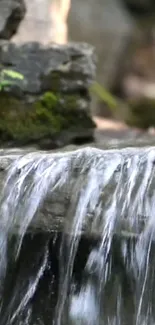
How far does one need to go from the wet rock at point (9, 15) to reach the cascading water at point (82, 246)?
66.8 inches

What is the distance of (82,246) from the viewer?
218 centimetres

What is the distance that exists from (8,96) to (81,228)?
1613mm

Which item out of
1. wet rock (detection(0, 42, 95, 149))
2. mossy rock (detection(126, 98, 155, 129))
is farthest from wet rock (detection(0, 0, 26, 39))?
mossy rock (detection(126, 98, 155, 129))

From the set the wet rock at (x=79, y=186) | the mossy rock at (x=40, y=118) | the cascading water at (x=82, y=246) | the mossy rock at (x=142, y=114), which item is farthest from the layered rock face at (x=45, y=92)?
the mossy rock at (x=142, y=114)

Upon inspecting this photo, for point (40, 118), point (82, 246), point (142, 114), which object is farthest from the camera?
point (142, 114)

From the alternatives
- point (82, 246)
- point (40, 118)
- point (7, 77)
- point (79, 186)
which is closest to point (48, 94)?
point (40, 118)

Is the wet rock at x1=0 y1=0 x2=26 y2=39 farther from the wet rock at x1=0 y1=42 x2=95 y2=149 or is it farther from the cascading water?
the cascading water

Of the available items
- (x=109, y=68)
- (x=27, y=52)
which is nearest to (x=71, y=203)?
(x=27, y=52)

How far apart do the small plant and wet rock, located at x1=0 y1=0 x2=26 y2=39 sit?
0.38m

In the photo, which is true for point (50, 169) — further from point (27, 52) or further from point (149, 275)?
point (27, 52)

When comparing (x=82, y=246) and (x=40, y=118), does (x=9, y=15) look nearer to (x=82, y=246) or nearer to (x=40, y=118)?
(x=40, y=118)

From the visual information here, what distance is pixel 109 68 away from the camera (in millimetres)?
11258

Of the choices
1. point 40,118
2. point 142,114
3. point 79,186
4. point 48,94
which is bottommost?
point 79,186

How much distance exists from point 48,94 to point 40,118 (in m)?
0.17
